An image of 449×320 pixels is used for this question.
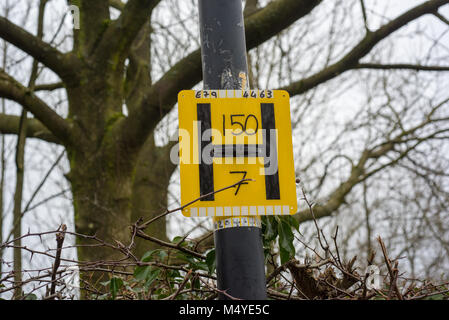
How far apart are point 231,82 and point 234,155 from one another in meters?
0.25

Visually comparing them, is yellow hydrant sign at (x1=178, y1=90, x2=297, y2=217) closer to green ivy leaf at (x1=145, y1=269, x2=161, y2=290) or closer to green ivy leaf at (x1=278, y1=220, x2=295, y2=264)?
green ivy leaf at (x1=278, y1=220, x2=295, y2=264)

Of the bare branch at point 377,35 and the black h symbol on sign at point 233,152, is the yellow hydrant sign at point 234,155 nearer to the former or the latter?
the black h symbol on sign at point 233,152

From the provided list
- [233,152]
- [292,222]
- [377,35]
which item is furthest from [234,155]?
[377,35]

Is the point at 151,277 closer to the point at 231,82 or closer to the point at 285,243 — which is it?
the point at 285,243

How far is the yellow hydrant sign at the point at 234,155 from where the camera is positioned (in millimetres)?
1606

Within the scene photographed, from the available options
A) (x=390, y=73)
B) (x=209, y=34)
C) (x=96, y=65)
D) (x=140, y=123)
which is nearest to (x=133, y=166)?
(x=140, y=123)

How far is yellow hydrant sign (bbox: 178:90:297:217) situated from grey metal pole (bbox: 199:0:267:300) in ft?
0.19

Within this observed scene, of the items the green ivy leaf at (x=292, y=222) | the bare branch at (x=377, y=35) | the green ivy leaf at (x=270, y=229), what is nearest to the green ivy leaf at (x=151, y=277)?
the green ivy leaf at (x=270, y=229)

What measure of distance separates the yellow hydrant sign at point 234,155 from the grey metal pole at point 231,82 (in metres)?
0.06

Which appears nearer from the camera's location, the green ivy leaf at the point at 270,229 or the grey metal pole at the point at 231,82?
the grey metal pole at the point at 231,82

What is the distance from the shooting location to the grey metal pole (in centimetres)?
153

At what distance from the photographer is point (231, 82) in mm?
1722

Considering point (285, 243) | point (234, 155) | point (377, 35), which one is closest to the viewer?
point (234, 155)

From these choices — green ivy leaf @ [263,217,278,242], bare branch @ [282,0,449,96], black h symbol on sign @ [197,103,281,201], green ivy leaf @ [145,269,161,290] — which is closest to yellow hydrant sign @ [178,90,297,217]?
black h symbol on sign @ [197,103,281,201]
